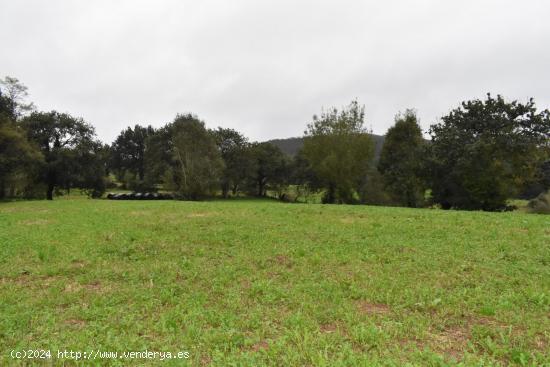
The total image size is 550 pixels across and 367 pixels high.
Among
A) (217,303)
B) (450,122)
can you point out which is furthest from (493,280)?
(450,122)

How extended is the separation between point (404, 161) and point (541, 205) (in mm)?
13738

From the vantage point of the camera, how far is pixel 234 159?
205 feet

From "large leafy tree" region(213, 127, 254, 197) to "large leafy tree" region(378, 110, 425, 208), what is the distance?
2809cm

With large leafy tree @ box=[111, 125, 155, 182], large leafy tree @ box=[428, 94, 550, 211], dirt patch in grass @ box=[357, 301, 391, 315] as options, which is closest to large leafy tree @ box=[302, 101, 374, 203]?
large leafy tree @ box=[428, 94, 550, 211]

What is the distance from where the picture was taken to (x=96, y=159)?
42.5 metres

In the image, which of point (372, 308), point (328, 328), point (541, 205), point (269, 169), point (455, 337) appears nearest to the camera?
point (455, 337)

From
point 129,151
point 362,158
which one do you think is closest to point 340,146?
point 362,158

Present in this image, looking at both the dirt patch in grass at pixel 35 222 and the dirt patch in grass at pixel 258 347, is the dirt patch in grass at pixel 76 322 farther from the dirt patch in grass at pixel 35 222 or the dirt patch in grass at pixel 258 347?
the dirt patch in grass at pixel 35 222

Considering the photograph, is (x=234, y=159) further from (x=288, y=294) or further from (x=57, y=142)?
(x=288, y=294)

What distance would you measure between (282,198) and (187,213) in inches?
1829

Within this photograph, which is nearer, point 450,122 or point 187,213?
point 187,213

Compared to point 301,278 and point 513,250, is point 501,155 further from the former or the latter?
point 301,278

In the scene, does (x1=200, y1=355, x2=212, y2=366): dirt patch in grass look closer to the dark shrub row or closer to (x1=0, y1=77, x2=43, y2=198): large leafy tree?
(x1=0, y1=77, x2=43, y2=198): large leafy tree

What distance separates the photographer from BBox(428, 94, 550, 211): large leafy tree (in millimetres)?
28016
